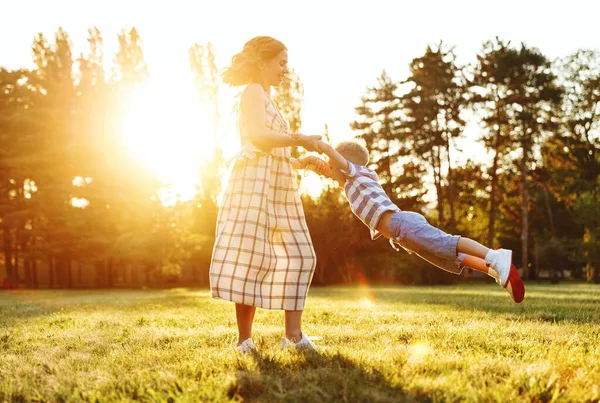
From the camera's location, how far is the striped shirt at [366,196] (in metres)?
4.35

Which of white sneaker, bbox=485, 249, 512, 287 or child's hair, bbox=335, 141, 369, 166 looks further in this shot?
child's hair, bbox=335, 141, 369, 166

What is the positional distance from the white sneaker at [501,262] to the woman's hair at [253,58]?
2000mm

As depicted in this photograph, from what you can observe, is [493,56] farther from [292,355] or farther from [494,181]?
[292,355]

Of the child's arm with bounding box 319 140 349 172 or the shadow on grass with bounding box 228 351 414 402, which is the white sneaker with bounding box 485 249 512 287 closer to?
the child's arm with bounding box 319 140 349 172

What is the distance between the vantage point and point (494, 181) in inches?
1502

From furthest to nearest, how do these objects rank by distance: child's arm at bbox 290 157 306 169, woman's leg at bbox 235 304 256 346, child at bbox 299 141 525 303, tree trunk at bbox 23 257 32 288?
tree trunk at bbox 23 257 32 288 < child's arm at bbox 290 157 306 169 < woman's leg at bbox 235 304 256 346 < child at bbox 299 141 525 303

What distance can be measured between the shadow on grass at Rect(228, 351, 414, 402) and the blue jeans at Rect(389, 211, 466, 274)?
1186mm

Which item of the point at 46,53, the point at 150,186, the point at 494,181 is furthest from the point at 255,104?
the point at 494,181

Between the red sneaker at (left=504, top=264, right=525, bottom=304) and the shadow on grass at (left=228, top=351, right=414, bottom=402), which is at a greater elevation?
the red sneaker at (left=504, top=264, right=525, bottom=304)

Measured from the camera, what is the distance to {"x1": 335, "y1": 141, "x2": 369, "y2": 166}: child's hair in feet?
15.5

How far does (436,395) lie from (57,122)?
31.3 metres

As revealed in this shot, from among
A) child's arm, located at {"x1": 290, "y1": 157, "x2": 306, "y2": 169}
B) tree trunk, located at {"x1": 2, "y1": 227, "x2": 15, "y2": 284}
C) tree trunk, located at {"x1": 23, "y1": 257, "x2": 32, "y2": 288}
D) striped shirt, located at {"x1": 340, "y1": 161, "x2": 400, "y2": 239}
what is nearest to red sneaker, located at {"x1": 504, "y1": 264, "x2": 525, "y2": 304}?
striped shirt, located at {"x1": 340, "y1": 161, "x2": 400, "y2": 239}

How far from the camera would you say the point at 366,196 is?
4410mm

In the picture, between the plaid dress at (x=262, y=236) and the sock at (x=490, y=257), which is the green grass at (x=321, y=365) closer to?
the plaid dress at (x=262, y=236)
